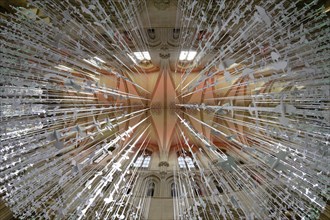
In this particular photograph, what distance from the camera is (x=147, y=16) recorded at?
993 centimetres

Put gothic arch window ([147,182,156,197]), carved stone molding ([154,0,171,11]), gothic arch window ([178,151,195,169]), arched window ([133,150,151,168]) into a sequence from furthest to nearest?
arched window ([133,150,151,168]), gothic arch window ([178,151,195,169]), gothic arch window ([147,182,156,197]), carved stone molding ([154,0,171,11])

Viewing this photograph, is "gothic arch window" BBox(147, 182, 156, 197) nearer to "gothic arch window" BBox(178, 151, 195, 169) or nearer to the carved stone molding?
"gothic arch window" BBox(178, 151, 195, 169)

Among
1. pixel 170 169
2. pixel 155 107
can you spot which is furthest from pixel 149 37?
pixel 170 169

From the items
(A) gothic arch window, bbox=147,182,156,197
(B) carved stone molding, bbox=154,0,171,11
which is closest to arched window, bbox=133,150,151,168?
(A) gothic arch window, bbox=147,182,156,197

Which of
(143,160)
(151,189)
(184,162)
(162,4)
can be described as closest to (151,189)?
(151,189)

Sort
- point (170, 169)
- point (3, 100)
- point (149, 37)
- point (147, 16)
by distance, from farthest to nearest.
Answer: point (170, 169) → point (149, 37) → point (147, 16) → point (3, 100)

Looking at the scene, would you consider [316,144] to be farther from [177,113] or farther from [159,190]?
[159,190]

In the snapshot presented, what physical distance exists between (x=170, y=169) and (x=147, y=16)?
25.5 feet

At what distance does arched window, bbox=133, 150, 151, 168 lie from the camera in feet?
43.1

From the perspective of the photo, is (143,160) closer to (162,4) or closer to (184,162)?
(184,162)

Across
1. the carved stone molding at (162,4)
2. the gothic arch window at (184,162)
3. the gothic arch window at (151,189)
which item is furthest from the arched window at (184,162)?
the carved stone molding at (162,4)

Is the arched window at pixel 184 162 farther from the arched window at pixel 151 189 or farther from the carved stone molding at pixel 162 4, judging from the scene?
the carved stone molding at pixel 162 4

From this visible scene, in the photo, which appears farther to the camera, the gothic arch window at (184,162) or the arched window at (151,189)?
the gothic arch window at (184,162)

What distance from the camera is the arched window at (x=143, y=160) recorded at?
1315cm
